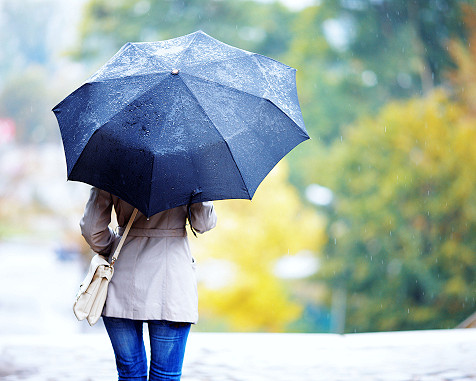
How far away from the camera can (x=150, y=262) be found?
2.05m

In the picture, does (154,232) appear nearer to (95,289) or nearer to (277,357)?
(95,289)

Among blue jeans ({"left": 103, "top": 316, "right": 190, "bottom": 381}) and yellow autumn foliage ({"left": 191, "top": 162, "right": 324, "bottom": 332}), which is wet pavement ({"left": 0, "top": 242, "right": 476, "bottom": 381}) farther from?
yellow autumn foliage ({"left": 191, "top": 162, "right": 324, "bottom": 332})

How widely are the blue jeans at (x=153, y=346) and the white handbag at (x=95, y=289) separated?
0.08m

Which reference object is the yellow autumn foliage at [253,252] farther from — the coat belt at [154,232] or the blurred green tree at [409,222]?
the coat belt at [154,232]

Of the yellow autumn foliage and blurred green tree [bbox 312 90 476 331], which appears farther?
the yellow autumn foliage

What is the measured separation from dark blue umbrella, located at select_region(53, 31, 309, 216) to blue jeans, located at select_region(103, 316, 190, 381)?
1.41 feet

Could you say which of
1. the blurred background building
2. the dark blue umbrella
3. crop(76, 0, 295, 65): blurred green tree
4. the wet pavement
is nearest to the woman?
the dark blue umbrella

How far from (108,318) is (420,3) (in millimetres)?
18676

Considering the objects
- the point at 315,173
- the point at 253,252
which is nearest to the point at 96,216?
the point at 253,252

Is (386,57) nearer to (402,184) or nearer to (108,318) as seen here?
(402,184)

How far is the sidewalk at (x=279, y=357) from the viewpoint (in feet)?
12.0

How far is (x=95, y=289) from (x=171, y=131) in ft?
1.86

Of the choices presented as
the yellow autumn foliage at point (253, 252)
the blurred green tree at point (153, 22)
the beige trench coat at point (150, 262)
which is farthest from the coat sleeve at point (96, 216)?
the blurred green tree at point (153, 22)

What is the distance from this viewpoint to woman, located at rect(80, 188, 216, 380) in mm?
2023
